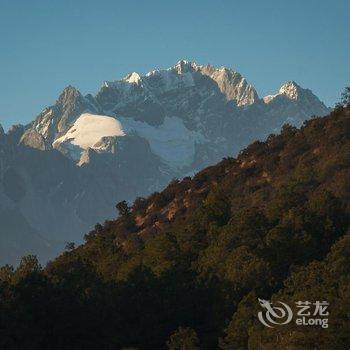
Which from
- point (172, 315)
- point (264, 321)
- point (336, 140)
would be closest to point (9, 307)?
point (172, 315)

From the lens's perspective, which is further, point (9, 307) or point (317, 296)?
point (9, 307)

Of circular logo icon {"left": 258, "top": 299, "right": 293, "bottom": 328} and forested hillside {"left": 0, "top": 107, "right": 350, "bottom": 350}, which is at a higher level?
forested hillside {"left": 0, "top": 107, "right": 350, "bottom": 350}

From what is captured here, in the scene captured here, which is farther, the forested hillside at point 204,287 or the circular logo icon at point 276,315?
the forested hillside at point 204,287

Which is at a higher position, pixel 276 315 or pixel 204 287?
pixel 204 287

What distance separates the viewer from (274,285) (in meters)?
60.1

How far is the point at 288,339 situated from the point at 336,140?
70.8 meters

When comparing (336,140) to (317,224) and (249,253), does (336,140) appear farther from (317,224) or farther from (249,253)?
(249,253)

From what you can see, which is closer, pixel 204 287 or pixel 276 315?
pixel 276 315

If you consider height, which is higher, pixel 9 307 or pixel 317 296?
pixel 9 307

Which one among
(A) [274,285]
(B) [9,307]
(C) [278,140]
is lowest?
(A) [274,285]

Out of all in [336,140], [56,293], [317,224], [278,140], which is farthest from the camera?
[278,140]

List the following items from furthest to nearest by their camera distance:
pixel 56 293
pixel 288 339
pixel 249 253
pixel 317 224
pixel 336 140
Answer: pixel 336 140 → pixel 317 224 → pixel 249 253 → pixel 56 293 → pixel 288 339

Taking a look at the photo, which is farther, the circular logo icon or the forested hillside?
the forested hillside

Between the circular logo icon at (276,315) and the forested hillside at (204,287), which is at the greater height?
the forested hillside at (204,287)
